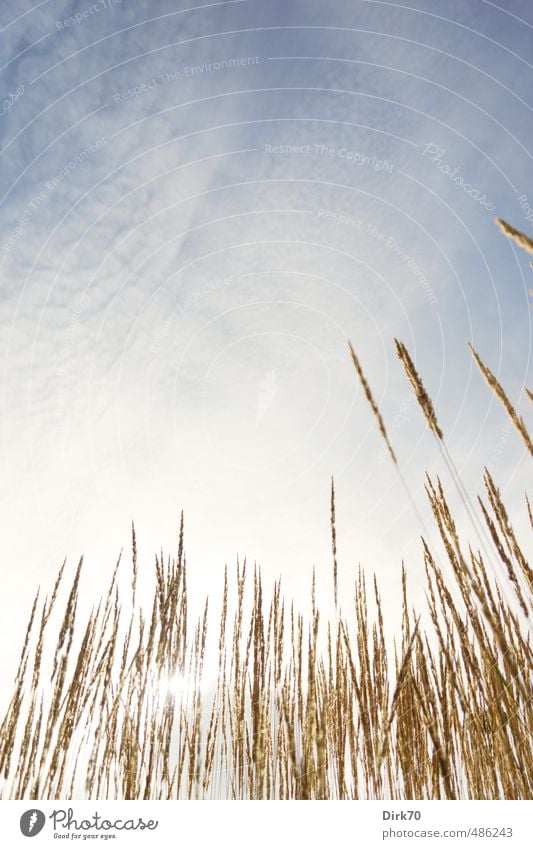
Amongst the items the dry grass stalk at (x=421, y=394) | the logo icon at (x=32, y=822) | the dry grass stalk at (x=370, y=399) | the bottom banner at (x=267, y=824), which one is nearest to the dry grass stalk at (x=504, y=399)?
the dry grass stalk at (x=421, y=394)

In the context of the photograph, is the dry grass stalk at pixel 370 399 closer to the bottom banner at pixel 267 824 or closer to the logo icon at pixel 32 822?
the bottom banner at pixel 267 824

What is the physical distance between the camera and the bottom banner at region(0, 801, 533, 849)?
1.31m

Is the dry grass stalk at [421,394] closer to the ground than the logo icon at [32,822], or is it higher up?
higher up

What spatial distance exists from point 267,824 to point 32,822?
29.6 inches

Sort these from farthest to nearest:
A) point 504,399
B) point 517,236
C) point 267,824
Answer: point 267,824 → point 504,399 → point 517,236

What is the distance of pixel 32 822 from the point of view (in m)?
1.37

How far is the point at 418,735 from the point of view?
5.60 feet

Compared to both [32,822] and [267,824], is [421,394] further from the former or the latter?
[32,822]

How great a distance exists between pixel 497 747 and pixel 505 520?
0.92 m

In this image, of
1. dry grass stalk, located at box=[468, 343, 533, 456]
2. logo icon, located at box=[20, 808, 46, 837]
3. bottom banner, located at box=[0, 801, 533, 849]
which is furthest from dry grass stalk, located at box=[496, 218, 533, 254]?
logo icon, located at box=[20, 808, 46, 837]

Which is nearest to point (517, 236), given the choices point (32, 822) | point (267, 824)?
point (267, 824)

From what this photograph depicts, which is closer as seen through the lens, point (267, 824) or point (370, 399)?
point (370, 399)

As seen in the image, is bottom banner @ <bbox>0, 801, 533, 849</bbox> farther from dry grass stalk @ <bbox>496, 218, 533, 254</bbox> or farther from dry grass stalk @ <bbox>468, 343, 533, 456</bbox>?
dry grass stalk @ <bbox>496, 218, 533, 254</bbox>

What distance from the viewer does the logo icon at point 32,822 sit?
1.35m
